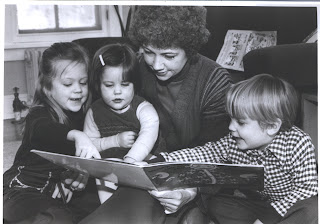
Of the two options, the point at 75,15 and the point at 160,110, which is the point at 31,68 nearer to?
the point at 75,15

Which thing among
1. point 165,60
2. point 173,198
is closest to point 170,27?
point 165,60

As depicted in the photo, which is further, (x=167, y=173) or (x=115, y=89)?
(x=115, y=89)

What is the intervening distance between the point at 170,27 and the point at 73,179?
0.44m

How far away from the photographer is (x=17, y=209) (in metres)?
1.01

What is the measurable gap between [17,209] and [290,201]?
2.04 ft

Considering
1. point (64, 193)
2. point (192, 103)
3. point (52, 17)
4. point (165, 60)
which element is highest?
point (52, 17)

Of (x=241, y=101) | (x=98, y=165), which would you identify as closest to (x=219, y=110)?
(x=241, y=101)

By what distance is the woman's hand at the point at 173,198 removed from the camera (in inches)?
38.6

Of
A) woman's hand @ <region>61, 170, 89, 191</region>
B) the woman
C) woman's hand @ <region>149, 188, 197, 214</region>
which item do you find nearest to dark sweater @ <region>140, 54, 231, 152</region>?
the woman

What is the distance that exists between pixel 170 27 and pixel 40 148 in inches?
16.5

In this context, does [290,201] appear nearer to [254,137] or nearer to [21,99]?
[254,137]

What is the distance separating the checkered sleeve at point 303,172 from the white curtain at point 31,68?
620mm

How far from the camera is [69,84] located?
1.06m

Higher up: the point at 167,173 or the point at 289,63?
the point at 289,63
